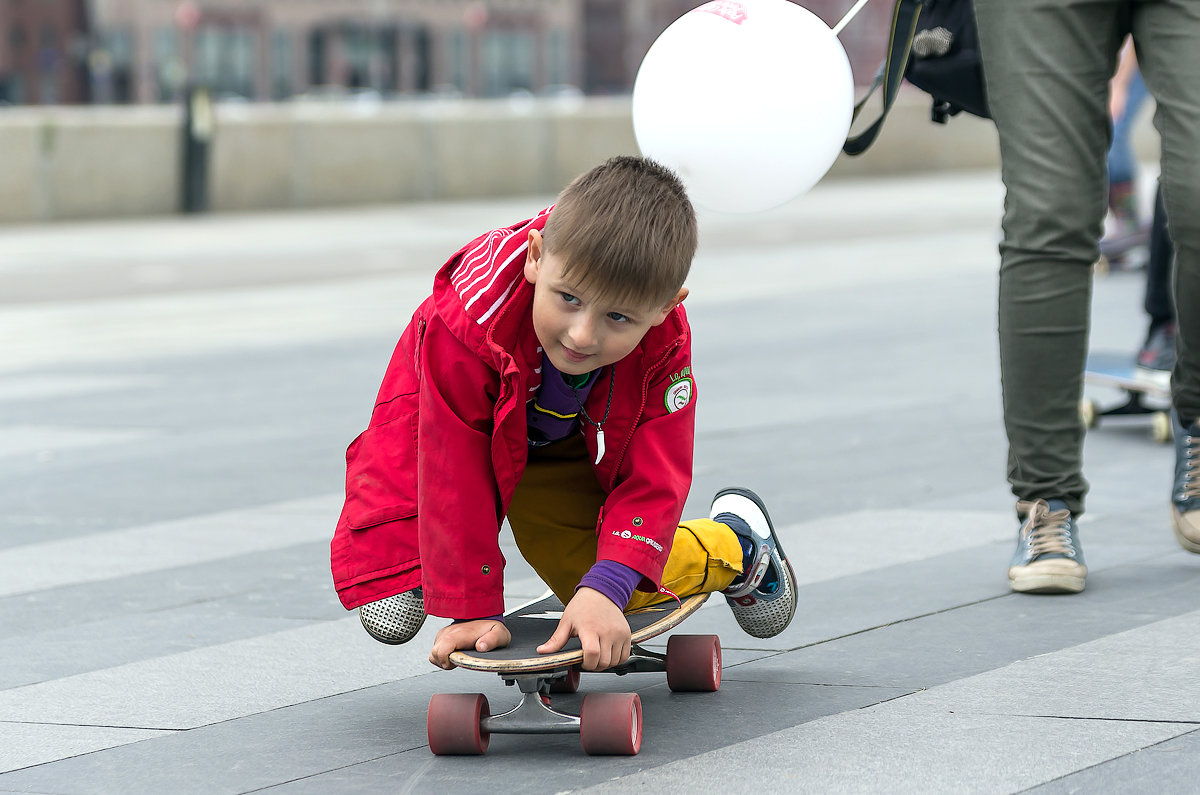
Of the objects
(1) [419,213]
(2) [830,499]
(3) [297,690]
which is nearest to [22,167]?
A: (1) [419,213]

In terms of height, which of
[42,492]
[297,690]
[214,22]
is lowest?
[214,22]

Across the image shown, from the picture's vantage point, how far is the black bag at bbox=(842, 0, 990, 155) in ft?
12.2

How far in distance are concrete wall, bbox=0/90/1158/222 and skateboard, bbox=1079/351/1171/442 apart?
36.1 feet

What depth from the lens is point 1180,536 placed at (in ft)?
12.3

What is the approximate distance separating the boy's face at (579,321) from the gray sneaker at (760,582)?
1.84 ft

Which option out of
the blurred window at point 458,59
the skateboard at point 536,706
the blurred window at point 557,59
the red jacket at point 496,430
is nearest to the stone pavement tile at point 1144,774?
the skateboard at point 536,706

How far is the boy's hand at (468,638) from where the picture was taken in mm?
2658

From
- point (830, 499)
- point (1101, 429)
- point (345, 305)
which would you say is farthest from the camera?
point (345, 305)

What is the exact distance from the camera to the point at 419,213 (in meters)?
16.8

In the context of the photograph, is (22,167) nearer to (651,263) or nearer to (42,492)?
(42,492)

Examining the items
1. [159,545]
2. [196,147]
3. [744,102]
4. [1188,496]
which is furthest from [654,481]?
[196,147]

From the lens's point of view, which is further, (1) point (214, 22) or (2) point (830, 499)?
(1) point (214, 22)

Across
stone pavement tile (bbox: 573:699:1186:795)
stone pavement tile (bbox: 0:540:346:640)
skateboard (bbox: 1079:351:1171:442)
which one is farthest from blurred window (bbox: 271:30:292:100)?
stone pavement tile (bbox: 573:699:1186:795)

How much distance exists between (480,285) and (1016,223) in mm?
1335
